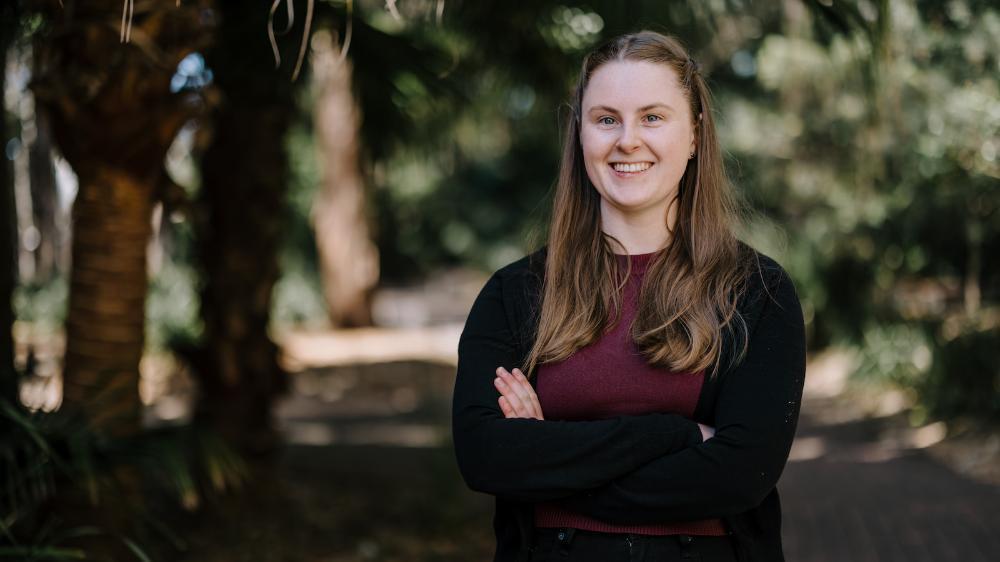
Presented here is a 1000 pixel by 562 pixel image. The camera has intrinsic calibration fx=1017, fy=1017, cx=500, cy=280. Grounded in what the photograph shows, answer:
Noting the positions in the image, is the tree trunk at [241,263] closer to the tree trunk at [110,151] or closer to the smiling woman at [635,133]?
the tree trunk at [110,151]

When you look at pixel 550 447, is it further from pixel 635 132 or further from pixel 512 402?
pixel 635 132

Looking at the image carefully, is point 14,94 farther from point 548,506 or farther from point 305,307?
point 305,307

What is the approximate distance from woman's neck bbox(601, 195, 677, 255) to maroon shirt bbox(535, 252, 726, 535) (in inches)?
7.1

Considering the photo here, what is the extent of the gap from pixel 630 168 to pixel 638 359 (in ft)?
1.46

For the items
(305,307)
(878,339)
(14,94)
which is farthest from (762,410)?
(305,307)

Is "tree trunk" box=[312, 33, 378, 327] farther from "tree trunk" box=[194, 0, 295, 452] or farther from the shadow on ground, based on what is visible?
"tree trunk" box=[194, 0, 295, 452]

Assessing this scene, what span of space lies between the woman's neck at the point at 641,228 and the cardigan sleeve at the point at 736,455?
298 millimetres

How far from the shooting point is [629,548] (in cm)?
220

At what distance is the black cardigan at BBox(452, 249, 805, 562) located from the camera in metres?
2.18

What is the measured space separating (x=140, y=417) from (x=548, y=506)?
2.64 meters

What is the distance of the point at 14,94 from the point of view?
21.0 ft

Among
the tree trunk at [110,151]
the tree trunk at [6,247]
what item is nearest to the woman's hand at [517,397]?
the tree trunk at [110,151]

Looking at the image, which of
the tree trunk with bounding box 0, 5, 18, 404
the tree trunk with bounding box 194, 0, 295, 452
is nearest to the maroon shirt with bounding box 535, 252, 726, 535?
the tree trunk with bounding box 0, 5, 18, 404

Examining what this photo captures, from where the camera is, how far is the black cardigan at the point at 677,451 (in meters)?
2.18
